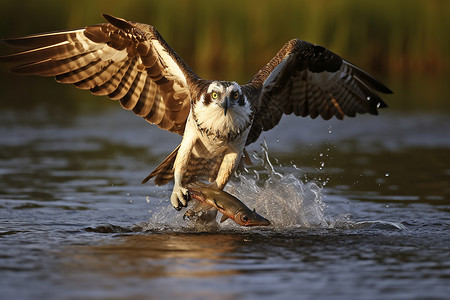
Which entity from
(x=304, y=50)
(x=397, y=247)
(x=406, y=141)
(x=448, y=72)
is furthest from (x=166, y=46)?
(x=448, y=72)

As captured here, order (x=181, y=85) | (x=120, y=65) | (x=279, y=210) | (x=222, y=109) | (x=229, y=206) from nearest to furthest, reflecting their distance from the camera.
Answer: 1. (x=229, y=206)
2. (x=222, y=109)
3. (x=279, y=210)
4. (x=181, y=85)
5. (x=120, y=65)

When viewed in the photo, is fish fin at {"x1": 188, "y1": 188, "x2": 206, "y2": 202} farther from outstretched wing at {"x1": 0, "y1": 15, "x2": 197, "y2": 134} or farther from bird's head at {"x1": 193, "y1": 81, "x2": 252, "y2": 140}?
outstretched wing at {"x1": 0, "y1": 15, "x2": 197, "y2": 134}

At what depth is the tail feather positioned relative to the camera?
31.1 feet

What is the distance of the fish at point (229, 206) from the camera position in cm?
798

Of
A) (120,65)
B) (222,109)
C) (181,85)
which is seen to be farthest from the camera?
(120,65)

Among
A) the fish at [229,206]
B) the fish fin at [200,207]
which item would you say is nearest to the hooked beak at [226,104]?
the fish at [229,206]

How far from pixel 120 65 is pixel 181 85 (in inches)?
27.5

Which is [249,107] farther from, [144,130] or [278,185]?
[144,130]

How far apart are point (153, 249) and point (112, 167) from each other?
532 centimetres

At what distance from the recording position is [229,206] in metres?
8.10

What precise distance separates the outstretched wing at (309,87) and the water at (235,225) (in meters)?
0.68

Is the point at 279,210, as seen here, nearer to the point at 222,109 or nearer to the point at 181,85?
the point at 222,109

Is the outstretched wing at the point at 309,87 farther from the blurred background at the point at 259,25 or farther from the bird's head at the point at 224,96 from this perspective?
the blurred background at the point at 259,25

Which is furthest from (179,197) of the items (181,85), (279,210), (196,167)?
(181,85)
